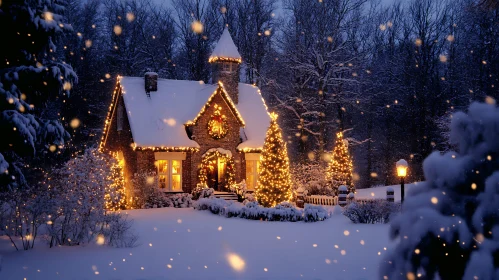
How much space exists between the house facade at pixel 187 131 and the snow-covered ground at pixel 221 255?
10753mm

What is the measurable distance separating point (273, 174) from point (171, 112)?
9177 millimetres

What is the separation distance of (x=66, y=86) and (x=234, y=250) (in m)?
5.98

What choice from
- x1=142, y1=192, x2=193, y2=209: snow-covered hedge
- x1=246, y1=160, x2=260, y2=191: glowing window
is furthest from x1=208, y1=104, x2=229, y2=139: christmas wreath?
x1=142, y1=192, x2=193, y2=209: snow-covered hedge

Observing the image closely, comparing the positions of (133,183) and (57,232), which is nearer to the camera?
(57,232)

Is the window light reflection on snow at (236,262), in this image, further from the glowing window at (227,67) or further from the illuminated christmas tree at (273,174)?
the glowing window at (227,67)

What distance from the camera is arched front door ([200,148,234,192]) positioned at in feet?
99.0

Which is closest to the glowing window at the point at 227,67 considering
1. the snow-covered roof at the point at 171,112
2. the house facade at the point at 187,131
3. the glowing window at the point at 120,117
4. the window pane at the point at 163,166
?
the house facade at the point at 187,131

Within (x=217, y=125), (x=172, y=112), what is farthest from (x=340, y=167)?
(x=172, y=112)

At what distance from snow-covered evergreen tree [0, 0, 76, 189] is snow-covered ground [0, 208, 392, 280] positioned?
7.79ft

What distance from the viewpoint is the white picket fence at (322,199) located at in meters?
28.1

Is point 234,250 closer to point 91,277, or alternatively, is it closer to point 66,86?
point 91,277

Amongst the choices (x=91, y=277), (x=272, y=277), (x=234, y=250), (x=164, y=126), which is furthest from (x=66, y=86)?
(x=164, y=126)

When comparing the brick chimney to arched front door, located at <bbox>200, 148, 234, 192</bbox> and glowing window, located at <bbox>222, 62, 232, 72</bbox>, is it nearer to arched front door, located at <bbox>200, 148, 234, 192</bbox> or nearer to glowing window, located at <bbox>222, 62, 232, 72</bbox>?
glowing window, located at <bbox>222, 62, 232, 72</bbox>

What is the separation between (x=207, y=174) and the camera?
30672 mm
